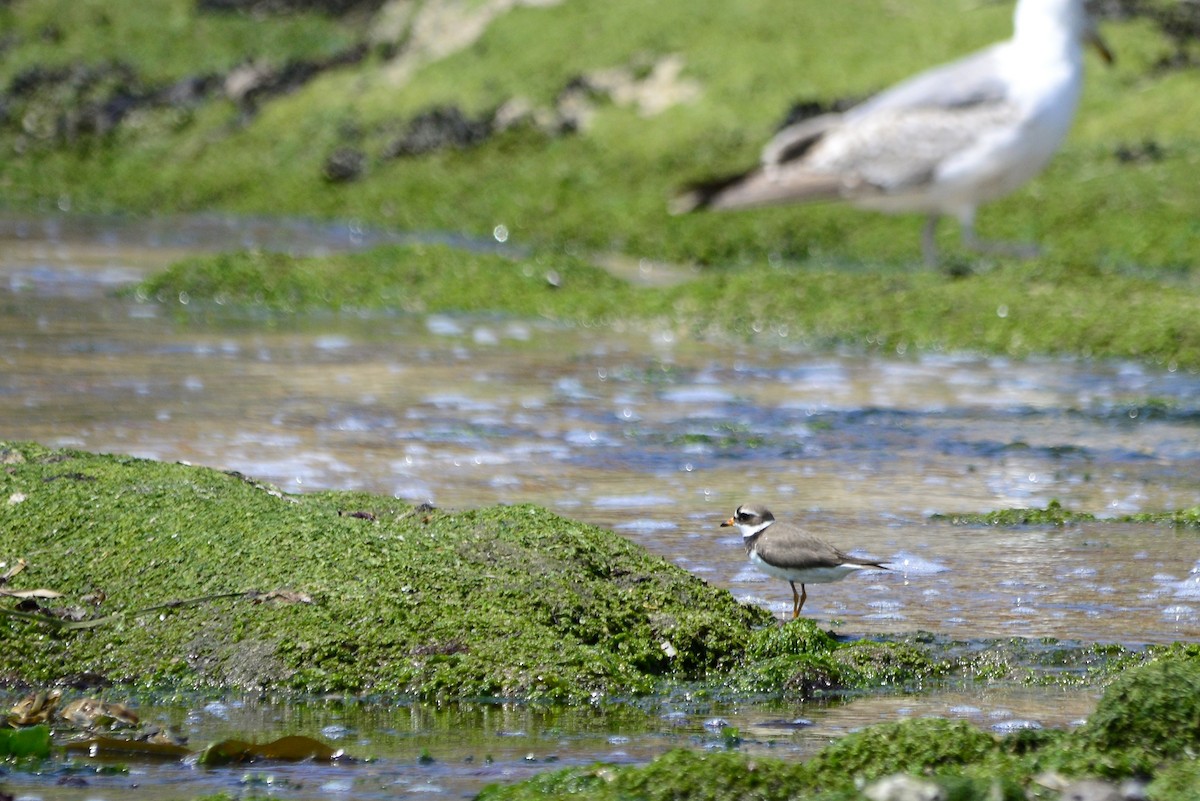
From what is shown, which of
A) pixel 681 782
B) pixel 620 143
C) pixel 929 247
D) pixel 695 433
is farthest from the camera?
pixel 620 143

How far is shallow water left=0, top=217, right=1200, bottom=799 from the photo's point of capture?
541 cm

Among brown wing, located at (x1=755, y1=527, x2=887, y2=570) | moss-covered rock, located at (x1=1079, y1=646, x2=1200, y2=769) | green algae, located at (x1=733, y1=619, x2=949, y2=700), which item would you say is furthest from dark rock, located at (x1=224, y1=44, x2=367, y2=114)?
moss-covered rock, located at (x1=1079, y1=646, x2=1200, y2=769)

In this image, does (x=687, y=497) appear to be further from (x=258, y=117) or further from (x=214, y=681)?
(x=258, y=117)

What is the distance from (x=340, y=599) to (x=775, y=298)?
832 centimetres

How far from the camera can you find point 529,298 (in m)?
14.2

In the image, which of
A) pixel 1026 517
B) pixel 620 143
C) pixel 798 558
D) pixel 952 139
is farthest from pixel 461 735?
pixel 620 143

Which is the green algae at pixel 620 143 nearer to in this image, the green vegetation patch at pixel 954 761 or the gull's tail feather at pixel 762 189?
the gull's tail feather at pixel 762 189

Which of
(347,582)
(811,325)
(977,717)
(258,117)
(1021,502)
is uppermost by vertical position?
(258,117)

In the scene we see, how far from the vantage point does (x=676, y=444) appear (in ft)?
30.9

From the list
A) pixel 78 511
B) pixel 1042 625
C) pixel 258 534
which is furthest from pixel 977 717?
pixel 78 511

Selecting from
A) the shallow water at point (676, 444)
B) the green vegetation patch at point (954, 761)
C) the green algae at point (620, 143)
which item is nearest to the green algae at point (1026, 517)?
the shallow water at point (676, 444)

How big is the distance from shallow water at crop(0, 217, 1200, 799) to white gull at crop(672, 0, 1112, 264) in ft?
7.16

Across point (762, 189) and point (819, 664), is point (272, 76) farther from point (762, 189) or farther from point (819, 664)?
point (819, 664)

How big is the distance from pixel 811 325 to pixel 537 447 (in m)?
4.28
